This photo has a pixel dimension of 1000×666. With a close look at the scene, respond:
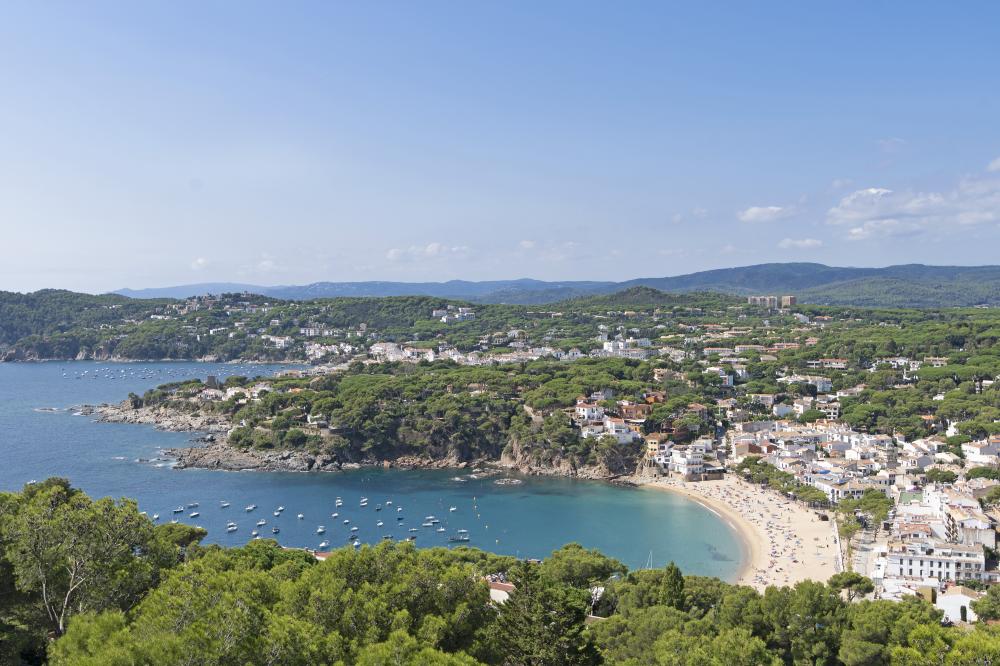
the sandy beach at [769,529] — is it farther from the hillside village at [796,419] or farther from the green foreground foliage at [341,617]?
the green foreground foliage at [341,617]

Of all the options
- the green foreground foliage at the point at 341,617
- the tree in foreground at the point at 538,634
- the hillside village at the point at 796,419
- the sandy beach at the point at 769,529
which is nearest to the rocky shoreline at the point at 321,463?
the hillside village at the point at 796,419

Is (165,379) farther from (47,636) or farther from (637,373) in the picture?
(47,636)

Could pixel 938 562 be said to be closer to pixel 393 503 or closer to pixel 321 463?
pixel 393 503

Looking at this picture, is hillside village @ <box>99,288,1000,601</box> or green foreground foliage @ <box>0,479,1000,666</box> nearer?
green foreground foliage @ <box>0,479,1000,666</box>

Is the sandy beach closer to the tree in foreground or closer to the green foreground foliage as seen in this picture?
the green foreground foliage

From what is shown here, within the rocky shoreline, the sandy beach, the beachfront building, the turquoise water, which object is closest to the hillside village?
the beachfront building

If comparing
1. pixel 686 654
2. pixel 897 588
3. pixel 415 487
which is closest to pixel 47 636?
pixel 686 654
